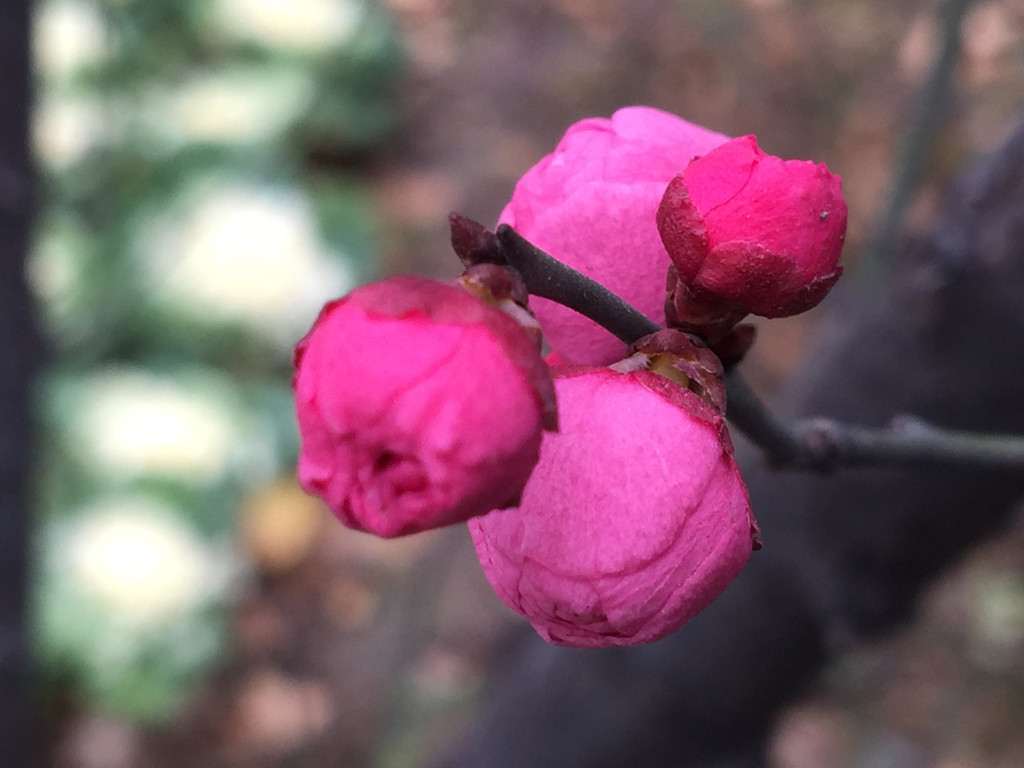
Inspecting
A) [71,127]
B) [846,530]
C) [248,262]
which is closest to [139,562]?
[248,262]

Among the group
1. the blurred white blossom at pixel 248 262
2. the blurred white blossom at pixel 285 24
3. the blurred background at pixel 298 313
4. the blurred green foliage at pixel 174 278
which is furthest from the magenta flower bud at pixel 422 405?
the blurred white blossom at pixel 285 24

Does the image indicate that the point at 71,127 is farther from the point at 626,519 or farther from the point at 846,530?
the point at 626,519

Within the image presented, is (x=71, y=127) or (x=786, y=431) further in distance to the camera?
(x=71, y=127)

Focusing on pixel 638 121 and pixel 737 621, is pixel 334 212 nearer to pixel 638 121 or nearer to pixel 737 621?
pixel 737 621

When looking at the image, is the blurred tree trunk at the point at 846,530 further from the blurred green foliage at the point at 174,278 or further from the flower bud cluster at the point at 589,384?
the blurred green foliage at the point at 174,278

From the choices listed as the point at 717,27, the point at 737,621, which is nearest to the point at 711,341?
the point at 737,621

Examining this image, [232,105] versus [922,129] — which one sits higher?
[922,129]
